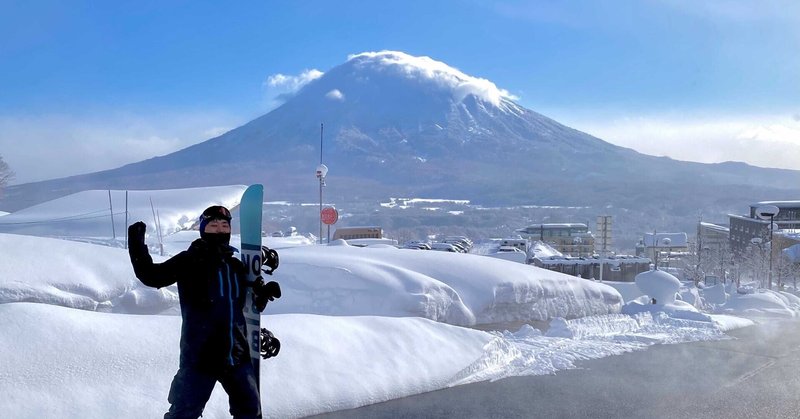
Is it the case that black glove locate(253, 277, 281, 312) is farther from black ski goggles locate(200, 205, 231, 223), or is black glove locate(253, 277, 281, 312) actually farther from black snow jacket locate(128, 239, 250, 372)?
black ski goggles locate(200, 205, 231, 223)

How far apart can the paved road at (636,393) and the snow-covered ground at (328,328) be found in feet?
1.02

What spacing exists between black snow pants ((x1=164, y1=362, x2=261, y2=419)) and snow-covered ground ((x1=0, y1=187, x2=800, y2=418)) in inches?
45.9

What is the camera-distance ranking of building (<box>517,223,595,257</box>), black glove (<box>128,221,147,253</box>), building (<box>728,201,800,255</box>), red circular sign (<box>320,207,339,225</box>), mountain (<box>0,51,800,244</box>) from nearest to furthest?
black glove (<box>128,221,147,253</box>)
red circular sign (<box>320,207,339,225</box>)
building (<box>728,201,800,255</box>)
building (<box>517,223,595,257</box>)
mountain (<box>0,51,800,244</box>)

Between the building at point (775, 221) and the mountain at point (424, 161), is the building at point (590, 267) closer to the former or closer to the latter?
the building at point (775, 221)

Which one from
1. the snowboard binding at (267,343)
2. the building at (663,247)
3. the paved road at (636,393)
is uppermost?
the snowboard binding at (267,343)

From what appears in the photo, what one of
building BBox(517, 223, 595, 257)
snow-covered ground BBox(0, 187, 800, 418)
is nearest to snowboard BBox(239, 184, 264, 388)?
snow-covered ground BBox(0, 187, 800, 418)

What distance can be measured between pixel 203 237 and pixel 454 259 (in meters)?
7.83

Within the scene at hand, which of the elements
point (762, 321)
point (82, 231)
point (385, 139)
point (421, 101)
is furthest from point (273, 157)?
point (762, 321)

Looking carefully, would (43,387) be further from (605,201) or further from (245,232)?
(605,201)

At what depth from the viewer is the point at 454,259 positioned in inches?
452

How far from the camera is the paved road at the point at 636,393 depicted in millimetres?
5684

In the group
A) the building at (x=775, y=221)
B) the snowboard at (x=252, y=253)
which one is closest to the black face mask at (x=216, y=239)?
the snowboard at (x=252, y=253)

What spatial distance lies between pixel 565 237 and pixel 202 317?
250ft

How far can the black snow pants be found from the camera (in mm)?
3725
